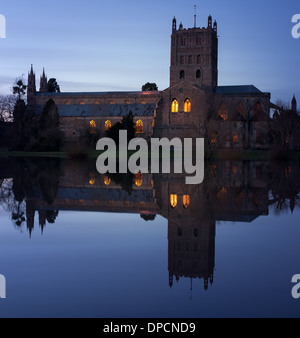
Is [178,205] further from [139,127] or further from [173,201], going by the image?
[139,127]

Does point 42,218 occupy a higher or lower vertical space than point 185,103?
lower

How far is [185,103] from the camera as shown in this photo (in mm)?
77062

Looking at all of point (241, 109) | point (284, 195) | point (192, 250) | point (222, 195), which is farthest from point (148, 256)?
point (241, 109)

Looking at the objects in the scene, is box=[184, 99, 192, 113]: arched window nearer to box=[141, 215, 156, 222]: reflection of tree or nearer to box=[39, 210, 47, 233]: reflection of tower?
box=[141, 215, 156, 222]: reflection of tree

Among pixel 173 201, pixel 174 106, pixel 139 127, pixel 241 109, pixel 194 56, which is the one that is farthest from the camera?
pixel 139 127

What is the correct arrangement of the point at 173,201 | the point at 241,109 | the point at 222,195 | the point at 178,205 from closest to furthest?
1. the point at 178,205
2. the point at 173,201
3. the point at 222,195
4. the point at 241,109

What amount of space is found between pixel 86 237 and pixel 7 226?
218 cm

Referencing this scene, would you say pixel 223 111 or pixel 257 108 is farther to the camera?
pixel 257 108

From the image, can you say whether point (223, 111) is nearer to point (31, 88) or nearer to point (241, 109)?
point (241, 109)

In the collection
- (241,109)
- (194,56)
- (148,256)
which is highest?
(194,56)

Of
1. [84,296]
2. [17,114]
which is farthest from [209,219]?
[17,114]

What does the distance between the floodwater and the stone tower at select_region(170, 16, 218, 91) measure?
64.2 meters

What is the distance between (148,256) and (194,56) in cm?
7409

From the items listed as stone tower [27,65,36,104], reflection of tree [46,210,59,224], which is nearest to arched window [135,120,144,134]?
stone tower [27,65,36,104]
